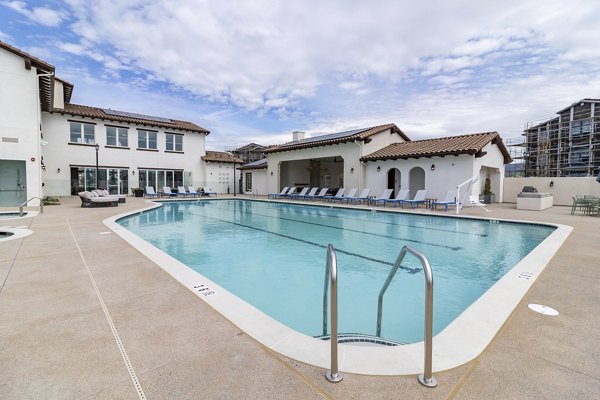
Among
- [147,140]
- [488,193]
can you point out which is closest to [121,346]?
[488,193]

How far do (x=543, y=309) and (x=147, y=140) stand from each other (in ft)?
87.3

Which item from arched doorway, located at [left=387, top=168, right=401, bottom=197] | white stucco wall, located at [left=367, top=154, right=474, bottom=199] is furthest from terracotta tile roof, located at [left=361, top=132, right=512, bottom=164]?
arched doorway, located at [left=387, top=168, right=401, bottom=197]

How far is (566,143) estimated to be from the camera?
120 feet

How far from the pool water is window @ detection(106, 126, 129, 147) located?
13.6 m

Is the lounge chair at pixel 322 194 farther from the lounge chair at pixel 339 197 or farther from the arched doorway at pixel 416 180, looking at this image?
the arched doorway at pixel 416 180

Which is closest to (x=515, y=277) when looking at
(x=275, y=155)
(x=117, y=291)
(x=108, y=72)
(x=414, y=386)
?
(x=414, y=386)

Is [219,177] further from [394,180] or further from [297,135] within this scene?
[394,180]

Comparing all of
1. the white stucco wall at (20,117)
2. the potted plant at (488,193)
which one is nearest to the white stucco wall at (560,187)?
the potted plant at (488,193)

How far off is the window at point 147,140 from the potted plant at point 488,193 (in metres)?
24.7

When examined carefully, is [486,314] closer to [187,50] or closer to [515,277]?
[515,277]

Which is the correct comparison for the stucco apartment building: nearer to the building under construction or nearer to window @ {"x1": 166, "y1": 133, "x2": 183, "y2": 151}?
window @ {"x1": 166, "y1": 133, "x2": 183, "y2": 151}

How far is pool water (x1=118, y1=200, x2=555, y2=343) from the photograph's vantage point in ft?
13.7

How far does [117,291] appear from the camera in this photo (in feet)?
11.7

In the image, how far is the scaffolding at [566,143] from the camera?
33619mm
